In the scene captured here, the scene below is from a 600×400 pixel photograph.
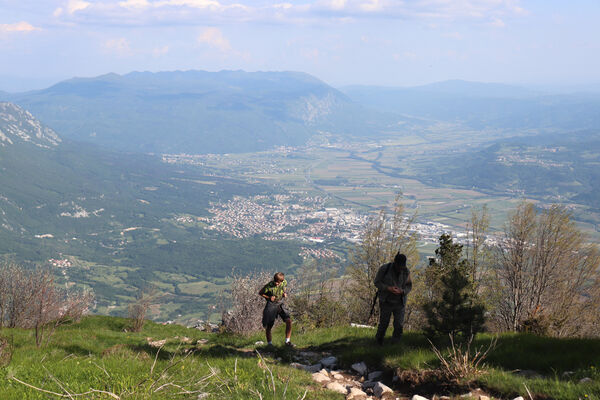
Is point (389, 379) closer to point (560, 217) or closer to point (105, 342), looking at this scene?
point (105, 342)

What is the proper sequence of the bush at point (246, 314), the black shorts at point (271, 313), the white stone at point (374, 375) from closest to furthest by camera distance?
the white stone at point (374, 375), the black shorts at point (271, 313), the bush at point (246, 314)

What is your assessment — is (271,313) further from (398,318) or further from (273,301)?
(398,318)

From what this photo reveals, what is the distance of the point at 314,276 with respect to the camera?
32781 millimetres

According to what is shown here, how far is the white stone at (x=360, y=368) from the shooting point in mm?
10148

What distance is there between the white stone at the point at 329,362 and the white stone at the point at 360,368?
0.71m

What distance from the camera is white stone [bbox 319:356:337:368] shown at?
10.9 metres

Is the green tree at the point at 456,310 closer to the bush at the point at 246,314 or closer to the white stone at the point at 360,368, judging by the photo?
the white stone at the point at 360,368

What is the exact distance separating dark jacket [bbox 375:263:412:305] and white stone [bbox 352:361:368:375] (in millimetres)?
1827

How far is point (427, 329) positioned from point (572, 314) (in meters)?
22.4

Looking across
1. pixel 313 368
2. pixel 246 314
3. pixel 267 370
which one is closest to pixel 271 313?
pixel 313 368

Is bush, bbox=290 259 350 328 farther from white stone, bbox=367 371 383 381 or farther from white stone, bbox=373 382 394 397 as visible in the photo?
white stone, bbox=373 382 394 397

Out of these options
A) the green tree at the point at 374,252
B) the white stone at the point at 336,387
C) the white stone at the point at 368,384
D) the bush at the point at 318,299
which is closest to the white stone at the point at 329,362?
the white stone at the point at 368,384

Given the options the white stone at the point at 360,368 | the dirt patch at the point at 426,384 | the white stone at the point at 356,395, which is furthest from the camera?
the white stone at the point at 360,368

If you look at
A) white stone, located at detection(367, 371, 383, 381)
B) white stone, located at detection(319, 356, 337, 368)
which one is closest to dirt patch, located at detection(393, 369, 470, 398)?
white stone, located at detection(367, 371, 383, 381)
